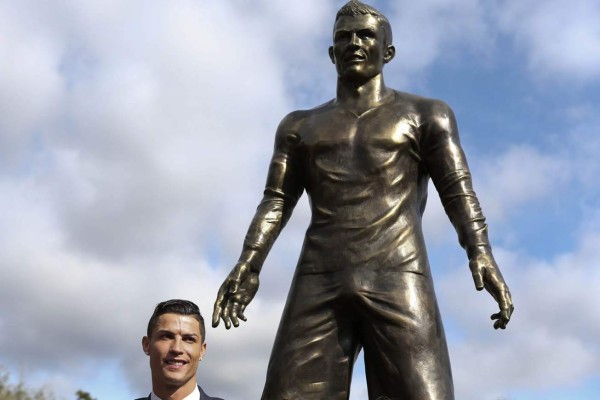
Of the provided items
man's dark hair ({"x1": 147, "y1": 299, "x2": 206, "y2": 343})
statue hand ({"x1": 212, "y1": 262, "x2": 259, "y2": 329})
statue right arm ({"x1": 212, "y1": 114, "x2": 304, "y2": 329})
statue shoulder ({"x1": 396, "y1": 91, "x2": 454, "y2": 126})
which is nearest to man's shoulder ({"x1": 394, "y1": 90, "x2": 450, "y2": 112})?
statue shoulder ({"x1": 396, "y1": 91, "x2": 454, "y2": 126})

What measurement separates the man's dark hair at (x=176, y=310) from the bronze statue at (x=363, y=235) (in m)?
0.99

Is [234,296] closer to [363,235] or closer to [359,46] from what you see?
[363,235]

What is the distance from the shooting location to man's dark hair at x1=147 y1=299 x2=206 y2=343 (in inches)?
208

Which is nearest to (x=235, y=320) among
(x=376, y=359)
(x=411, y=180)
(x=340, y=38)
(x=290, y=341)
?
(x=290, y=341)

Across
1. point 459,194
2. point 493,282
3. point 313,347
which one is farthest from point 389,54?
point 313,347

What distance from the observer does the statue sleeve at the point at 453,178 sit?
249 inches

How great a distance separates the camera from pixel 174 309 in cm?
527

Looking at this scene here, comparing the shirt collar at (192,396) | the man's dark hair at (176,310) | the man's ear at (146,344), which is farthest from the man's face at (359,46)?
the shirt collar at (192,396)

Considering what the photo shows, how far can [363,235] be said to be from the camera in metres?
6.29

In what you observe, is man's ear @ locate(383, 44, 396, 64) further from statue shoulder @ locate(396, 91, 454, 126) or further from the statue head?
statue shoulder @ locate(396, 91, 454, 126)

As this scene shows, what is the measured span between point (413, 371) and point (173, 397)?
1636 millimetres

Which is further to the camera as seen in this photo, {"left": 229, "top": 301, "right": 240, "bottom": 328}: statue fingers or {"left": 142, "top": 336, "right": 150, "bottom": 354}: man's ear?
{"left": 229, "top": 301, "right": 240, "bottom": 328}: statue fingers

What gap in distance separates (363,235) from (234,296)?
0.97 metres

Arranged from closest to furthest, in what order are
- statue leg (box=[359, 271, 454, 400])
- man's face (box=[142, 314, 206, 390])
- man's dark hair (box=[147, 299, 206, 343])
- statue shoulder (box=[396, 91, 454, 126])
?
man's face (box=[142, 314, 206, 390]) → man's dark hair (box=[147, 299, 206, 343]) → statue leg (box=[359, 271, 454, 400]) → statue shoulder (box=[396, 91, 454, 126])
